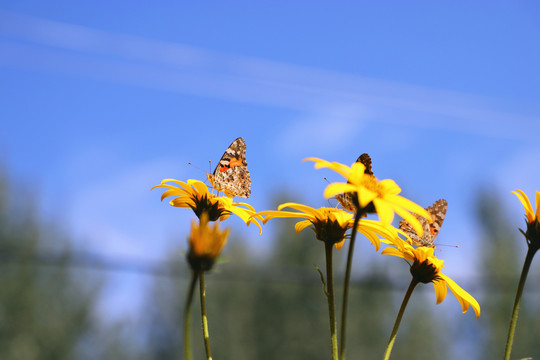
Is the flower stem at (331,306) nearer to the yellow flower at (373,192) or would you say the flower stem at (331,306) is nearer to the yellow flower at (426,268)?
the yellow flower at (373,192)

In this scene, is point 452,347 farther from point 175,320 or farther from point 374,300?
point 175,320

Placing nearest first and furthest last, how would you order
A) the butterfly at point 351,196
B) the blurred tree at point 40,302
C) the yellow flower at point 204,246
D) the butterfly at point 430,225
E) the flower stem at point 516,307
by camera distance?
1. the yellow flower at point 204,246
2. the flower stem at point 516,307
3. the butterfly at point 351,196
4. the butterfly at point 430,225
5. the blurred tree at point 40,302

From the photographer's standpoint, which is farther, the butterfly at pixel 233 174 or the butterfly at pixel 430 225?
the butterfly at pixel 233 174

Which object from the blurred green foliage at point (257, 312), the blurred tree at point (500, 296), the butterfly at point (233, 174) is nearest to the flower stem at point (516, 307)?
the butterfly at point (233, 174)

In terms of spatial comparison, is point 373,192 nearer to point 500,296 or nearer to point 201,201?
point 201,201

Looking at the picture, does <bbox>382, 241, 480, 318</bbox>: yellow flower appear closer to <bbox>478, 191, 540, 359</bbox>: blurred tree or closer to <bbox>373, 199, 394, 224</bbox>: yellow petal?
<bbox>373, 199, 394, 224</bbox>: yellow petal

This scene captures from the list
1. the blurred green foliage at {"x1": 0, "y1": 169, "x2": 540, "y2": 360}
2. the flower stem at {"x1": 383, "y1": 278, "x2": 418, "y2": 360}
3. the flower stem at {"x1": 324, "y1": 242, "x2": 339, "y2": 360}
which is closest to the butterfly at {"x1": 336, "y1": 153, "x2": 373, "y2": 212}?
the flower stem at {"x1": 324, "y1": 242, "x2": 339, "y2": 360}
